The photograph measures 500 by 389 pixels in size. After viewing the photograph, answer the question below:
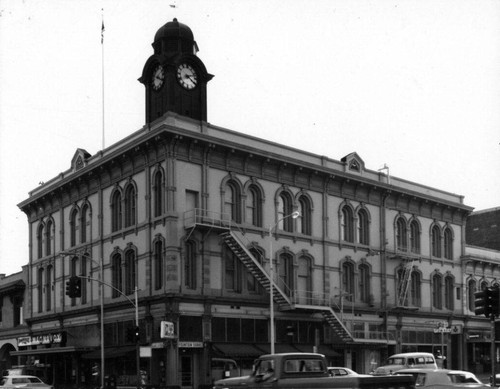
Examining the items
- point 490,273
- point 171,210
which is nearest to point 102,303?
point 171,210

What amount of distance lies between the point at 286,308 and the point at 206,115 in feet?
41.7

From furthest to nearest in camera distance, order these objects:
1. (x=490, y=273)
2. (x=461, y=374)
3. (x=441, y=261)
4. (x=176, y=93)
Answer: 1. (x=490, y=273)
2. (x=441, y=261)
3. (x=176, y=93)
4. (x=461, y=374)

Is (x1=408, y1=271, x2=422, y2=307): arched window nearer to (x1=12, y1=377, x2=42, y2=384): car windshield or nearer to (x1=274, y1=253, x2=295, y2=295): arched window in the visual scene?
(x1=274, y1=253, x2=295, y2=295): arched window

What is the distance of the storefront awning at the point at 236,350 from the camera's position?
148ft

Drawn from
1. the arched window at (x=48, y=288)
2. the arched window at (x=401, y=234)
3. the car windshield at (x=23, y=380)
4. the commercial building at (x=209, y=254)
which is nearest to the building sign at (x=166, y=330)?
the commercial building at (x=209, y=254)

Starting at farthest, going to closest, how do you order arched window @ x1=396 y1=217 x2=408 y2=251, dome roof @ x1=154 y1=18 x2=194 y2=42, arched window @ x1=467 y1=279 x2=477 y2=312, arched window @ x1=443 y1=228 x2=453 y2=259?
1. arched window @ x1=467 y1=279 x2=477 y2=312
2. arched window @ x1=443 y1=228 x2=453 y2=259
3. arched window @ x1=396 y1=217 x2=408 y2=251
4. dome roof @ x1=154 y1=18 x2=194 y2=42

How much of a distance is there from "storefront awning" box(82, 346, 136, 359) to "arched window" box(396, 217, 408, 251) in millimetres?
22288

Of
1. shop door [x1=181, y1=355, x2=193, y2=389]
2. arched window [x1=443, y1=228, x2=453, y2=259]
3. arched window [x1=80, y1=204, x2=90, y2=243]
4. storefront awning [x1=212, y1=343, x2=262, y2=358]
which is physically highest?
arched window [x1=80, y1=204, x2=90, y2=243]

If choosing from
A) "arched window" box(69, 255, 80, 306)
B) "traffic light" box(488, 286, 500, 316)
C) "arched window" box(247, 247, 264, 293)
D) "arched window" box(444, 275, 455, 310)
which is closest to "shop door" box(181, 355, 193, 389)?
"arched window" box(247, 247, 264, 293)

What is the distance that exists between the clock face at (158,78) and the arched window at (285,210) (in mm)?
10332

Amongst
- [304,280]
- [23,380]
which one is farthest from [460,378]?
[304,280]

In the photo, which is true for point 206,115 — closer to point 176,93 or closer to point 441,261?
point 176,93

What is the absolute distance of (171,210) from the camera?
146ft

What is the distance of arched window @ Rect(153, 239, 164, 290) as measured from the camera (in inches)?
1791
